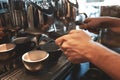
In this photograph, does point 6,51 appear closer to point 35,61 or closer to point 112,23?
point 35,61

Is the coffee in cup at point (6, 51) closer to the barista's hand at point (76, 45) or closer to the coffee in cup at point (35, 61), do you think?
the coffee in cup at point (35, 61)

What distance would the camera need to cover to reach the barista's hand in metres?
0.49

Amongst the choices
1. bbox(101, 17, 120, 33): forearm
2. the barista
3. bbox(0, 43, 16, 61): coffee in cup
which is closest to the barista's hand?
the barista

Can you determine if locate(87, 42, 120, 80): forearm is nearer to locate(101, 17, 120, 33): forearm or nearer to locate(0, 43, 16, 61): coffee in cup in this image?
locate(0, 43, 16, 61): coffee in cup

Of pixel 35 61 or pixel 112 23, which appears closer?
pixel 35 61

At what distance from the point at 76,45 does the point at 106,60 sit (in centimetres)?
10

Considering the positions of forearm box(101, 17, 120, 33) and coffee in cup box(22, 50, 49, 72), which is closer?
coffee in cup box(22, 50, 49, 72)

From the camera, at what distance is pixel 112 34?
3.01 feet

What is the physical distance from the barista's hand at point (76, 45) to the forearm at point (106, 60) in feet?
0.07

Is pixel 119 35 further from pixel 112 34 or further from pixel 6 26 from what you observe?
pixel 6 26

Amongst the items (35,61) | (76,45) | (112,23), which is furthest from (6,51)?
(112,23)

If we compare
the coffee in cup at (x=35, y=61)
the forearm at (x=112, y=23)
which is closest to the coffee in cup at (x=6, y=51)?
the coffee in cup at (x=35, y=61)

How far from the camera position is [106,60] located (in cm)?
45

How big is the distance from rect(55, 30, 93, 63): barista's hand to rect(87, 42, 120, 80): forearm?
21 mm
